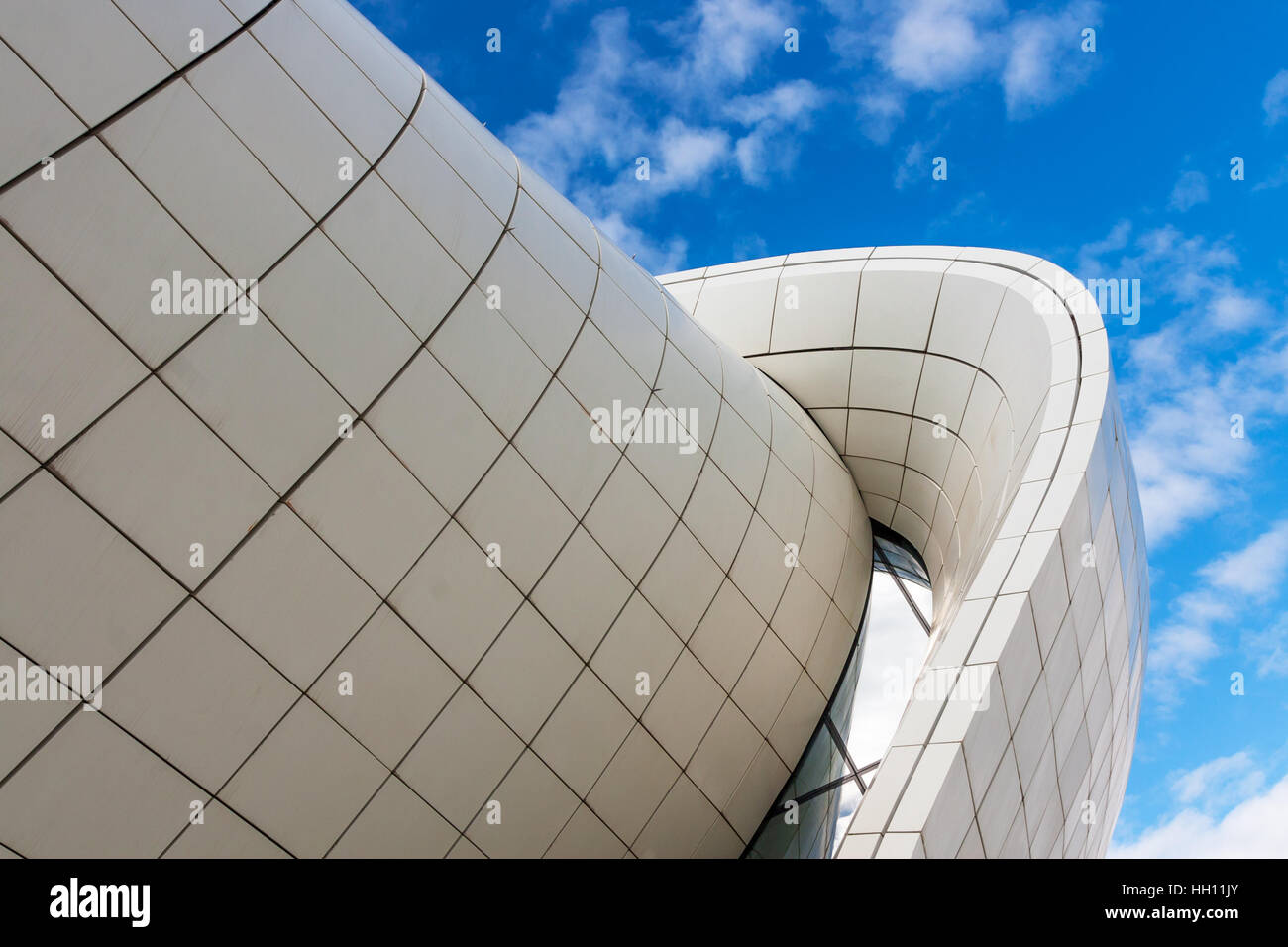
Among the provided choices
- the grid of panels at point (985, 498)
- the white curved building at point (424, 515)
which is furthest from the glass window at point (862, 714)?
the grid of panels at point (985, 498)

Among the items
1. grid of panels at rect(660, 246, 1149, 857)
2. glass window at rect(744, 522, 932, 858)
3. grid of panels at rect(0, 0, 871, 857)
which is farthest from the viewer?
glass window at rect(744, 522, 932, 858)

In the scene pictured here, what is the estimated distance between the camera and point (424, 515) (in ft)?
34.3

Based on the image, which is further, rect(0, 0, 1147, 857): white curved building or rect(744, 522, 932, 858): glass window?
rect(744, 522, 932, 858): glass window

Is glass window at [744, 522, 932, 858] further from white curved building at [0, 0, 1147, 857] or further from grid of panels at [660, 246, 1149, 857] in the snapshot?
→ grid of panels at [660, 246, 1149, 857]

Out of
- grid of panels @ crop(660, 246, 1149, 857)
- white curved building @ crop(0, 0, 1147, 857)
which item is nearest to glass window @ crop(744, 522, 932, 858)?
white curved building @ crop(0, 0, 1147, 857)

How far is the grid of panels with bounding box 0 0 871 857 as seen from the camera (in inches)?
322

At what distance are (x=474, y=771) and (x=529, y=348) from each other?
517 centimetres

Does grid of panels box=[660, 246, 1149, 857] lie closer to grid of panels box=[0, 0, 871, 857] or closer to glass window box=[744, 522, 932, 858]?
glass window box=[744, 522, 932, 858]

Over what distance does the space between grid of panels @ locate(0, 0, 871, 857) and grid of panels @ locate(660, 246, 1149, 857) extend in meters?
3.94

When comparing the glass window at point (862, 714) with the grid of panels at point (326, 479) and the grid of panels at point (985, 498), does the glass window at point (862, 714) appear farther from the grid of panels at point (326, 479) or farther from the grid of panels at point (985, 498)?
the grid of panels at point (326, 479)

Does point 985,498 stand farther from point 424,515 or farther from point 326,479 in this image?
point 326,479

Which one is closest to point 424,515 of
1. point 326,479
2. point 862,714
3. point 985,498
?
point 326,479

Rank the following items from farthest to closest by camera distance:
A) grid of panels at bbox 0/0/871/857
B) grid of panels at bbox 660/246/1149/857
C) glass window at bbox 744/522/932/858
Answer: glass window at bbox 744/522/932/858 < grid of panels at bbox 660/246/1149/857 < grid of panels at bbox 0/0/871/857
